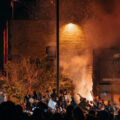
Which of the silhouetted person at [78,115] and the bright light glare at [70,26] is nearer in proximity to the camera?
the silhouetted person at [78,115]

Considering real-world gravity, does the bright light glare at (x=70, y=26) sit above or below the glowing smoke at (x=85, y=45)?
above

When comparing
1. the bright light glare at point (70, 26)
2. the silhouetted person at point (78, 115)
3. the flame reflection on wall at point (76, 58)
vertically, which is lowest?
the silhouetted person at point (78, 115)

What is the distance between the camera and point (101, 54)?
619 inches

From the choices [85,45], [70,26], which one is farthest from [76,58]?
[70,26]

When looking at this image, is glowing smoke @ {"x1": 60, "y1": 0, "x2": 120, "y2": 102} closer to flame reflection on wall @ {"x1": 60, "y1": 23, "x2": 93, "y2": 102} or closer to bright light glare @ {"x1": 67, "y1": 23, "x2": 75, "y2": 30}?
flame reflection on wall @ {"x1": 60, "y1": 23, "x2": 93, "y2": 102}

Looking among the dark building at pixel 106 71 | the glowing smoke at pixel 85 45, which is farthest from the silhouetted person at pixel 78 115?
the dark building at pixel 106 71

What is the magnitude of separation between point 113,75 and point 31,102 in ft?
20.6

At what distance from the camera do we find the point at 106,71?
15742 millimetres

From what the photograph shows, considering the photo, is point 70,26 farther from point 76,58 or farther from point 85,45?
point 76,58

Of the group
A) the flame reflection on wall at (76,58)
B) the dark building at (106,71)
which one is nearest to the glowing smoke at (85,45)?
the flame reflection on wall at (76,58)

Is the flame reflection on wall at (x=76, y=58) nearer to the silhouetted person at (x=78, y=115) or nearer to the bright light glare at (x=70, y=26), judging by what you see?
the bright light glare at (x=70, y=26)

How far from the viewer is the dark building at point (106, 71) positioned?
15609mm

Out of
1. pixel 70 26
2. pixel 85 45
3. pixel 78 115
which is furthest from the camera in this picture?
pixel 85 45

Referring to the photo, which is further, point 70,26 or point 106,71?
point 106,71
